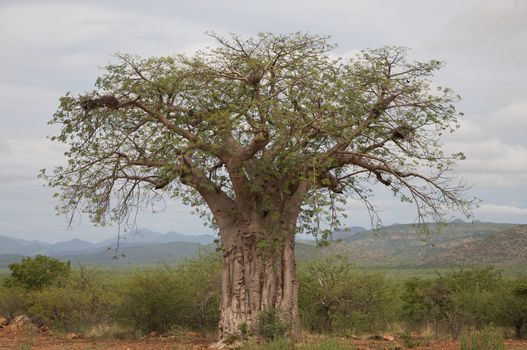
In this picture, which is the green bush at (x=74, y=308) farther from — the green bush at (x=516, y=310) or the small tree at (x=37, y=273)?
the green bush at (x=516, y=310)

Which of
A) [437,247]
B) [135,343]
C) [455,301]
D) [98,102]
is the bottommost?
[135,343]

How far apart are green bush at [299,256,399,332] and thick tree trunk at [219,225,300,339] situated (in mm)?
8452

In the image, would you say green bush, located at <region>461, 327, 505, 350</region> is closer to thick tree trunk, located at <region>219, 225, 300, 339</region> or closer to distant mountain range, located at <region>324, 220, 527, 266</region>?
distant mountain range, located at <region>324, 220, 527, 266</region>

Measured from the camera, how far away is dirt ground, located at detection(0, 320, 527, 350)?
1644 cm

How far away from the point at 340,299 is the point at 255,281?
10334 millimetres

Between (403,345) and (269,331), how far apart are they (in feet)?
12.2

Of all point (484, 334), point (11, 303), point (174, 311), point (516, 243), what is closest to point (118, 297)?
point (174, 311)

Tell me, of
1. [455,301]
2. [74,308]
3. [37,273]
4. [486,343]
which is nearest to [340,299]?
[455,301]

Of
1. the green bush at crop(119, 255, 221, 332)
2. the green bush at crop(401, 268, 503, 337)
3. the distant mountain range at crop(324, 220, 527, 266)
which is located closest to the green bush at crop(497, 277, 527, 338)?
the green bush at crop(401, 268, 503, 337)

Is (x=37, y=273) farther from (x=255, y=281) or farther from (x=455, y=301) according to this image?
(x=455, y=301)

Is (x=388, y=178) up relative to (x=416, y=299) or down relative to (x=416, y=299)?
up

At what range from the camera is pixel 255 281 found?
16.8 metres

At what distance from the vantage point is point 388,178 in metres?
17.5

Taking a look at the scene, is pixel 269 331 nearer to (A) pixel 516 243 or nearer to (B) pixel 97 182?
(B) pixel 97 182
